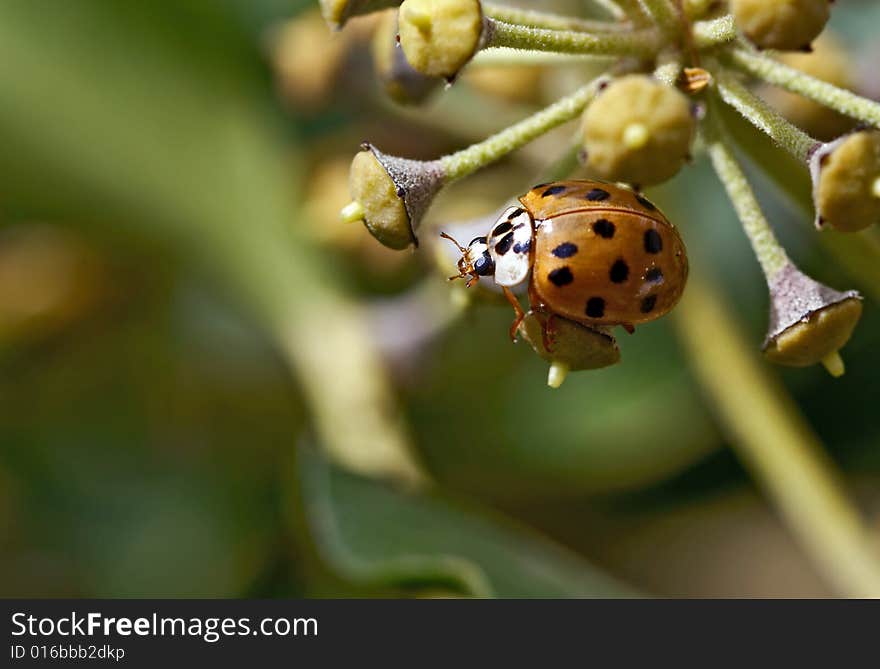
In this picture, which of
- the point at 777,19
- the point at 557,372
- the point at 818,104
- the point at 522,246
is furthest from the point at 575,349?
the point at 818,104

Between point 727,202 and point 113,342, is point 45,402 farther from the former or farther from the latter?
point 727,202

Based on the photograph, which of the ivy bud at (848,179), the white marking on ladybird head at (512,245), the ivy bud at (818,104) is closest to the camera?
the ivy bud at (848,179)

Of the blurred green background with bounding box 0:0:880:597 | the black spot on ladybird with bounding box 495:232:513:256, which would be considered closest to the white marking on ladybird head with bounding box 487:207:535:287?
the black spot on ladybird with bounding box 495:232:513:256

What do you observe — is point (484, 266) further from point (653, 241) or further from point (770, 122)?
point (770, 122)

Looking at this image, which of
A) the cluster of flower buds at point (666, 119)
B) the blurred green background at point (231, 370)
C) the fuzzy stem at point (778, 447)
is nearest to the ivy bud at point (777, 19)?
the cluster of flower buds at point (666, 119)

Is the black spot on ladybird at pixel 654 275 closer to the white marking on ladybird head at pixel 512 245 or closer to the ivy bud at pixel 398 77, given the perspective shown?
the white marking on ladybird head at pixel 512 245
